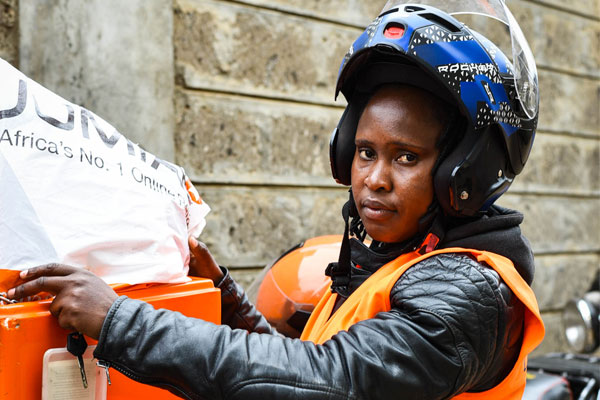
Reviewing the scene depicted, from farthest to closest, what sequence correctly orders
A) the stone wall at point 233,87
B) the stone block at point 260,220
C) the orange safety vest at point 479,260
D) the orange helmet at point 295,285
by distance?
1. the stone block at point 260,220
2. the stone wall at point 233,87
3. the orange helmet at point 295,285
4. the orange safety vest at point 479,260

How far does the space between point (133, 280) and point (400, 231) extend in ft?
1.95

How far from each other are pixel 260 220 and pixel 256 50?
961mm

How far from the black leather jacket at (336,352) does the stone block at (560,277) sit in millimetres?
4533

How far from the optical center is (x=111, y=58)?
321 cm

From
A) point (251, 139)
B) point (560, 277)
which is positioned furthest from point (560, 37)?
point (251, 139)

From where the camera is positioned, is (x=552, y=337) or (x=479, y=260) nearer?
(x=479, y=260)

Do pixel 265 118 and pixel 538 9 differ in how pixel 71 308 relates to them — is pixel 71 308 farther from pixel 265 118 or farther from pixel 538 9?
pixel 538 9

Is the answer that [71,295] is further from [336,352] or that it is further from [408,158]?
[408,158]

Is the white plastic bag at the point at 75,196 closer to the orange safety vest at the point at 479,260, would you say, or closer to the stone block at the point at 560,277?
the orange safety vest at the point at 479,260

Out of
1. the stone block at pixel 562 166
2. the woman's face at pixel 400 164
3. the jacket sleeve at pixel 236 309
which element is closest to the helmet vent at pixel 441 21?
the woman's face at pixel 400 164

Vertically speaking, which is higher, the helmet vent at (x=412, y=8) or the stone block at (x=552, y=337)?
the helmet vent at (x=412, y=8)

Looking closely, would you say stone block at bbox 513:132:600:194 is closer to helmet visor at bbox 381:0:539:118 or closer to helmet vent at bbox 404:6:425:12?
helmet visor at bbox 381:0:539:118

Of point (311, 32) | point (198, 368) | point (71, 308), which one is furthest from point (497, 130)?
point (311, 32)

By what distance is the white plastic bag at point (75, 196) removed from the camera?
1298mm
